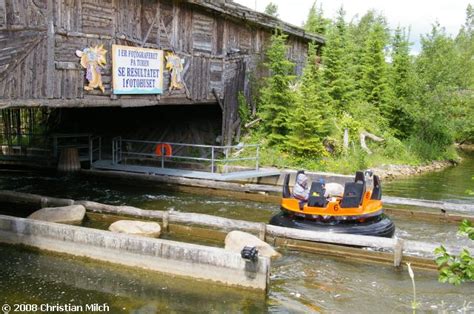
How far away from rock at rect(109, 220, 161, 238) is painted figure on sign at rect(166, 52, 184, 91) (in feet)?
20.7

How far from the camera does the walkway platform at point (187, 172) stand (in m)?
17.6

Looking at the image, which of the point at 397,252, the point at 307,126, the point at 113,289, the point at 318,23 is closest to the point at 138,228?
the point at 113,289

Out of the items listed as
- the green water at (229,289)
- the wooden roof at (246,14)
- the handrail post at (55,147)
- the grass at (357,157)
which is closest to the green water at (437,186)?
the grass at (357,157)

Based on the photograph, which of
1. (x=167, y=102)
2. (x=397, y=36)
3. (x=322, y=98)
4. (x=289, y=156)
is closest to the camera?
(x=167, y=102)

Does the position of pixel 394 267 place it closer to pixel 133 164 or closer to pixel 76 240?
pixel 76 240

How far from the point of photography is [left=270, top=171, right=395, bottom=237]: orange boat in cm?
1138

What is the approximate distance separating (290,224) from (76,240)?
4.60m

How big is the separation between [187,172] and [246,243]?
27.1 ft

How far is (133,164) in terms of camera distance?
2112 centimetres

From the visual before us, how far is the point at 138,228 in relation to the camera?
471 inches

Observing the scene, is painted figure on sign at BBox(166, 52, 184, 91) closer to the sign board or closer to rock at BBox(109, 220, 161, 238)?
the sign board

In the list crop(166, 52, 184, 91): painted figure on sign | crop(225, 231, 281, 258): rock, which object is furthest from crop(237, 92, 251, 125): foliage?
crop(225, 231, 281, 258): rock

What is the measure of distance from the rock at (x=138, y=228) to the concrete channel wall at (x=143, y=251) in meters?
1.63

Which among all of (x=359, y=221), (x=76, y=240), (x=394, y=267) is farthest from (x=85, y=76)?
(x=394, y=267)
